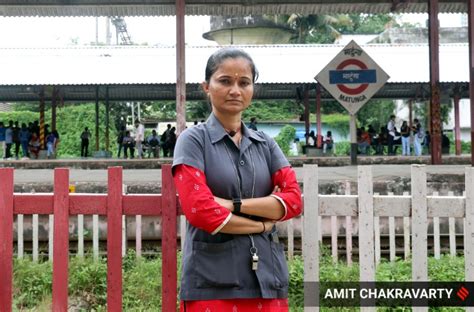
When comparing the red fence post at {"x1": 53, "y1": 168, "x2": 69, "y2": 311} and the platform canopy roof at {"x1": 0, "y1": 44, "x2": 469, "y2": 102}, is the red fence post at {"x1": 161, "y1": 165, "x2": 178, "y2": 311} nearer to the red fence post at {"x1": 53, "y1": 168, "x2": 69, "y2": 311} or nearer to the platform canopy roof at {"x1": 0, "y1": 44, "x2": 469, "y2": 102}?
the red fence post at {"x1": 53, "y1": 168, "x2": 69, "y2": 311}

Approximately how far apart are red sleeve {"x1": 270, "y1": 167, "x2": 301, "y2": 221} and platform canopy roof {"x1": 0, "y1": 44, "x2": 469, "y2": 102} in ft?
44.8

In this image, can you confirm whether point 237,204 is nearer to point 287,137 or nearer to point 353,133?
point 353,133

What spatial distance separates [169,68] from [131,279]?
1295cm

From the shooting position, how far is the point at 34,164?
13.5m

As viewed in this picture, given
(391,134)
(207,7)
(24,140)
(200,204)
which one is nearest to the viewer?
(200,204)

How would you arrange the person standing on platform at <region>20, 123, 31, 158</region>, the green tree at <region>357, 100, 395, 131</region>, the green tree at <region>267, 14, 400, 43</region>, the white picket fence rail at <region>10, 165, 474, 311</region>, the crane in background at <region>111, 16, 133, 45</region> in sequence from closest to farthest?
the white picket fence rail at <region>10, 165, 474, 311</region>
the person standing on platform at <region>20, 123, 31, 158</region>
the green tree at <region>267, 14, 400, 43</region>
the crane in background at <region>111, 16, 133, 45</region>
the green tree at <region>357, 100, 395, 131</region>

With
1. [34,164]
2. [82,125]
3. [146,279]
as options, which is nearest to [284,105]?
[82,125]

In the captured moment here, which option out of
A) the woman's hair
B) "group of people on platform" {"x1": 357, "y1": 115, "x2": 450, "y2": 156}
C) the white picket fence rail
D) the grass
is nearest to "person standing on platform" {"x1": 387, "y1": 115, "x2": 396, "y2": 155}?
"group of people on platform" {"x1": 357, "y1": 115, "x2": 450, "y2": 156}

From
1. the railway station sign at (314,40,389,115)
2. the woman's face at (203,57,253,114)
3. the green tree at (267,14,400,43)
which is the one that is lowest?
the woman's face at (203,57,253,114)

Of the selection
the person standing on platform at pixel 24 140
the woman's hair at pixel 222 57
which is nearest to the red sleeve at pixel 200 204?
the woman's hair at pixel 222 57

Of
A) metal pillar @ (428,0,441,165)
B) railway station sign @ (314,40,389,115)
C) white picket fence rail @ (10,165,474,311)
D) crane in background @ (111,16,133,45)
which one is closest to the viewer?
white picket fence rail @ (10,165,474,311)

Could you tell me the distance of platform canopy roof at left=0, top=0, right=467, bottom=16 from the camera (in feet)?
34.8

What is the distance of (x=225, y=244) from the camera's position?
1.96 m

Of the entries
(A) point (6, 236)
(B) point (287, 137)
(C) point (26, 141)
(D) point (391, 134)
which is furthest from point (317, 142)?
(A) point (6, 236)
